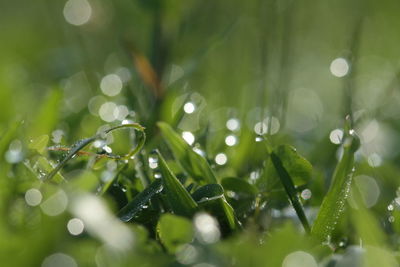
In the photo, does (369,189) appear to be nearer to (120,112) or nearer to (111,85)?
(120,112)

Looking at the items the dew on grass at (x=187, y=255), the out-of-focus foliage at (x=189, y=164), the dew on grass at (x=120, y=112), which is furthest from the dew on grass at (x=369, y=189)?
the dew on grass at (x=120, y=112)

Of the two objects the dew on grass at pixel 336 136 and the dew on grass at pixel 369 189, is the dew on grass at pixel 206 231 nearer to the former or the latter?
the dew on grass at pixel 369 189

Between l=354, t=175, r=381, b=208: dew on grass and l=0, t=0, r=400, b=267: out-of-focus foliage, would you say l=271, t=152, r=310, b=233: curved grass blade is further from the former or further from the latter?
l=354, t=175, r=381, b=208: dew on grass

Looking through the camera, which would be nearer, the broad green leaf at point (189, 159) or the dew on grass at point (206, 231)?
the dew on grass at point (206, 231)

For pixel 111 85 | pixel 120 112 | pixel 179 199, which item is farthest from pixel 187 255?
pixel 111 85

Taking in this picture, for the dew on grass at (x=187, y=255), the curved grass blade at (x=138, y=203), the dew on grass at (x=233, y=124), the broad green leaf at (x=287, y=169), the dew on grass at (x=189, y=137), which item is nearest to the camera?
the dew on grass at (x=187, y=255)

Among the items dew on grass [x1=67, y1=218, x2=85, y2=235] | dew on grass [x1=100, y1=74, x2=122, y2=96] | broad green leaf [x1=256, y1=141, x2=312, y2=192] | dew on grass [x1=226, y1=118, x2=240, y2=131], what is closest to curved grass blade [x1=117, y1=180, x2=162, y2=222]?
dew on grass [x1=67, y1=218, x2=85, y2=235]
